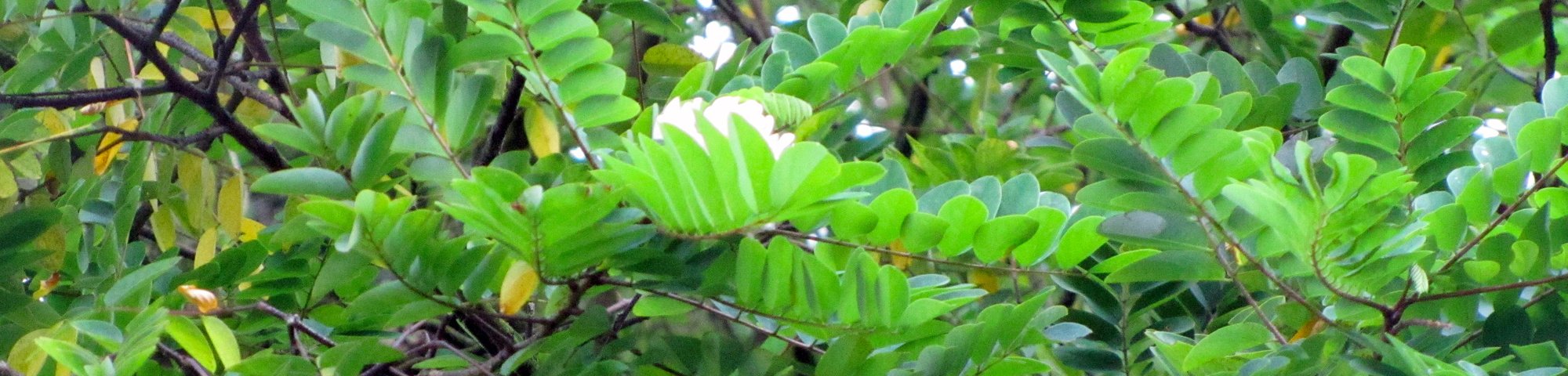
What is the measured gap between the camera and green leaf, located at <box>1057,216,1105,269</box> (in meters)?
0.67

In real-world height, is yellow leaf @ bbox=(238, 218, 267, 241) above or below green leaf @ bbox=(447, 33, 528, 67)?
below

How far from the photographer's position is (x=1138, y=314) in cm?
83

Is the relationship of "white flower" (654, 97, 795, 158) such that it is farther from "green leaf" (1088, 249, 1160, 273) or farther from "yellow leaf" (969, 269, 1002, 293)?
"yellow leaf" (969, 269, 1002, 293)

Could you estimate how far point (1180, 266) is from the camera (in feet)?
2.17

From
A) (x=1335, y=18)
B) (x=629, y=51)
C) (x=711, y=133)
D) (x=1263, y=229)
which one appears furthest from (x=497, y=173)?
(x=629, y=51)

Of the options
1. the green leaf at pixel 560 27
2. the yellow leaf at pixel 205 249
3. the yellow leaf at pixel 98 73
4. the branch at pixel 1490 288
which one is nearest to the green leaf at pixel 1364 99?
the branch at pixel 1490 288

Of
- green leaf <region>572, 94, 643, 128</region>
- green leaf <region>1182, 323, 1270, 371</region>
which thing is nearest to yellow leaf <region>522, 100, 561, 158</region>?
green leaf <region>572, 94, 643, 128</region>

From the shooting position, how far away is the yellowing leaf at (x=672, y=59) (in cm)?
112

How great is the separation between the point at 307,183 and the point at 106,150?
549mm

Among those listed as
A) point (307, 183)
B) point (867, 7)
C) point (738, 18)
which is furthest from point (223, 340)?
point (738, 18)

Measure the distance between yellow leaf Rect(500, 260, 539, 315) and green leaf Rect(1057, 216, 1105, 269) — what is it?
0.31m

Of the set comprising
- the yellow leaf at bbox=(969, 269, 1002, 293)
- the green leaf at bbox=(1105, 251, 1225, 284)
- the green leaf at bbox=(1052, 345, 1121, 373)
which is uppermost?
the green leaf at bbox=(1105, 251, 1225, 284)

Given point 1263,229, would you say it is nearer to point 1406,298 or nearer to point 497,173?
point 1406,298

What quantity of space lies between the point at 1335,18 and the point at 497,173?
0.77 metres
